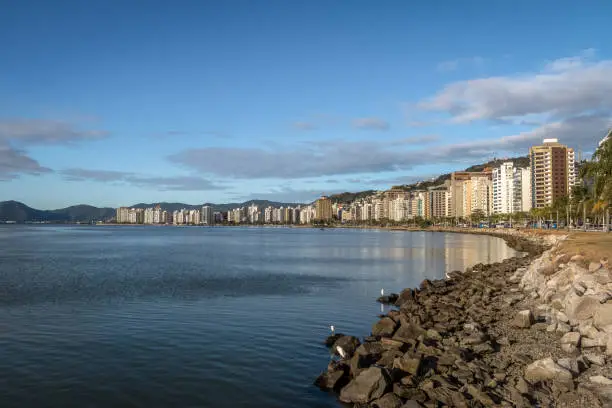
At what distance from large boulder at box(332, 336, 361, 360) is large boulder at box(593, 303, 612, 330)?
8.29 m

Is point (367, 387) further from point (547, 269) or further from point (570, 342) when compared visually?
point (547, 269)

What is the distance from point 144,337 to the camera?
1959cm

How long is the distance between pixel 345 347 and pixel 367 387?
4238 mm

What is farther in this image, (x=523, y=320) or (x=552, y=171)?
(x=552, y=171)

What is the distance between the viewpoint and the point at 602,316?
1666 cm

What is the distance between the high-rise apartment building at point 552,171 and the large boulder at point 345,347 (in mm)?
179262

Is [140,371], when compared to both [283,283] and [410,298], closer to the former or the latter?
[410,298]

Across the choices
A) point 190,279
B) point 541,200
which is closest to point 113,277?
point 190,279

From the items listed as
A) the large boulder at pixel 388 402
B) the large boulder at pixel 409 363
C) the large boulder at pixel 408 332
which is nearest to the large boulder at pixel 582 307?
the large boulder at pixel 408 332

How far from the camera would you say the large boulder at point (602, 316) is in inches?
643

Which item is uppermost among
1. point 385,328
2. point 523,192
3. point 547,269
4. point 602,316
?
point 523,192

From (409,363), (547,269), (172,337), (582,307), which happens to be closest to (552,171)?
(547,269)

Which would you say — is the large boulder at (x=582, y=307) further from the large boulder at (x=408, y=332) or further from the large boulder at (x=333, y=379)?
the large boulder at (x=333, y=379)

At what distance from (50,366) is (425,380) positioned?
39.1 ft
